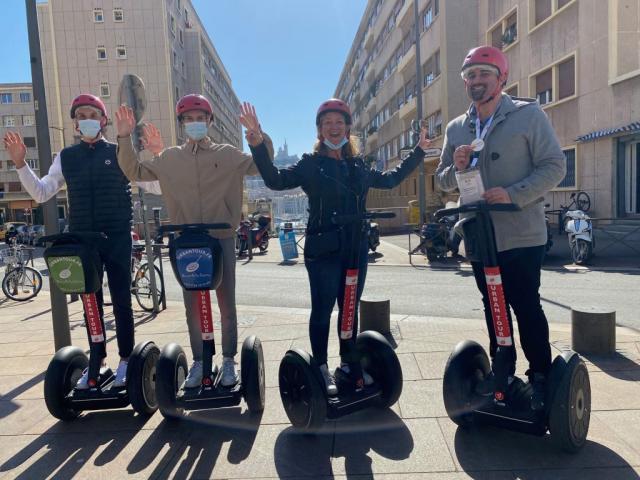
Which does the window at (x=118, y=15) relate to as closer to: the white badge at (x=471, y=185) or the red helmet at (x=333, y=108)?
the red helmet at (x=333, y=108)

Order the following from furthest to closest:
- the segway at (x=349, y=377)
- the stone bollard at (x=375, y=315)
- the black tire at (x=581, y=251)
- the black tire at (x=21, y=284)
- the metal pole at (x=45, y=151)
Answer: the black tire at (x=581, y=251), the black tire at (x=21, y=284), the stone bollard at (x=375, y=315), the metal pole at (x=45, y=151), the segway at (x=349, y=377)

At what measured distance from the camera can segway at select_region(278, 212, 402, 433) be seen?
2.86m

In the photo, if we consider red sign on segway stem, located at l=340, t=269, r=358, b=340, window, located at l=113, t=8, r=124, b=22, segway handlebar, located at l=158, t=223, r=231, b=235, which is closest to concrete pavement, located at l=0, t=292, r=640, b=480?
red sign on segway stem, located at l=340, t=269, r=358, b=340

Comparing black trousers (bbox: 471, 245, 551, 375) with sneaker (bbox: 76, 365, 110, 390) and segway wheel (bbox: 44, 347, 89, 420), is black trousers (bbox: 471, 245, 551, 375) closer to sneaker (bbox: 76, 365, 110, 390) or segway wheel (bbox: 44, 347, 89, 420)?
sneaker (bbox: 76, 365, 110, 390)

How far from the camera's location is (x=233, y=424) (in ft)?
10.5

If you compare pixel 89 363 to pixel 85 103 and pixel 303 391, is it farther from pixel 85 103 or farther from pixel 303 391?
pixel 85 103

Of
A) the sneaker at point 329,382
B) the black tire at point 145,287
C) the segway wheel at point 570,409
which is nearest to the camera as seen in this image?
the segway wheel at point 570,409

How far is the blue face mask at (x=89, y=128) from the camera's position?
3.40 meters

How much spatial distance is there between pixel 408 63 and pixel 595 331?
29936mm

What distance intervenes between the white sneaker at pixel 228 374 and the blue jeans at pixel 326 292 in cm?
57

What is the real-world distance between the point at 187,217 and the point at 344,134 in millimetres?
1172

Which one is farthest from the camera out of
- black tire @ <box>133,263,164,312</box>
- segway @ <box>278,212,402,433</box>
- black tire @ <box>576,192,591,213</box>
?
black tire @ <box>576,192,591,213</box>

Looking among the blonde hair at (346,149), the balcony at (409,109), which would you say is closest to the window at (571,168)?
the balcony at (409,109)

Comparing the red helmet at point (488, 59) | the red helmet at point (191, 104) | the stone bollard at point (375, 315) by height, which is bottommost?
the stone bollard at point (375, 315)
